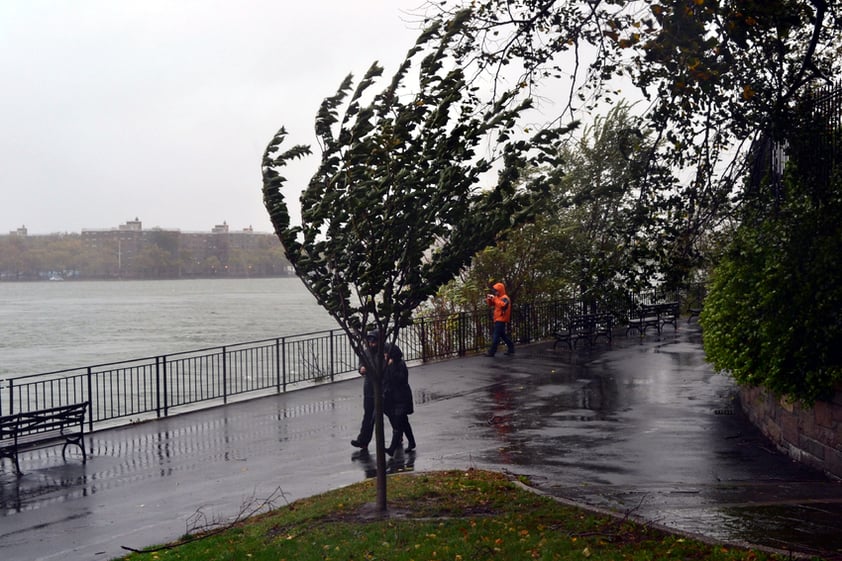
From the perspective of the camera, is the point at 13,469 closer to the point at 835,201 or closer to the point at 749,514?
the point at 749,514

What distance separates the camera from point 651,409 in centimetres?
1537

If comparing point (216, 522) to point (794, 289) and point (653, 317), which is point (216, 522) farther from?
point (653, 317)

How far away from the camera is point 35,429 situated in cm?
1266

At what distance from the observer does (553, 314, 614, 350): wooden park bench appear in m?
24.7

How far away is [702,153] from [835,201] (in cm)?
152

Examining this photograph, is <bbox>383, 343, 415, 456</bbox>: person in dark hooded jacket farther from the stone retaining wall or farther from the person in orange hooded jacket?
the person in orange hooded jacket

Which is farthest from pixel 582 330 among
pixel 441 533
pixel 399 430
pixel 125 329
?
pixel 125 329

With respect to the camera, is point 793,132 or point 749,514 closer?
point 749,514

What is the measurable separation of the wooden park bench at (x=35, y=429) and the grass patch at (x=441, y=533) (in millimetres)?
5010

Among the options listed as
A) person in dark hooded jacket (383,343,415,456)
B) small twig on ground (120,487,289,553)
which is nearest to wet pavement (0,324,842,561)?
small twig on ground (120,487,289,553)

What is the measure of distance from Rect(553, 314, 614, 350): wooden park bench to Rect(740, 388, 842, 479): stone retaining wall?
448 inches

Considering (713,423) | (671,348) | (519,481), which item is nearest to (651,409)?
(713,423)

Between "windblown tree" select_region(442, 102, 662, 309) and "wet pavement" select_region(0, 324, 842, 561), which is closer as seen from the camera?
"wet pavement" select_region(0, 324, 842, 561)

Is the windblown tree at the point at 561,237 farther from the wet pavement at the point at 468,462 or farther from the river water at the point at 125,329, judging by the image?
the river water at the point at 125,329
